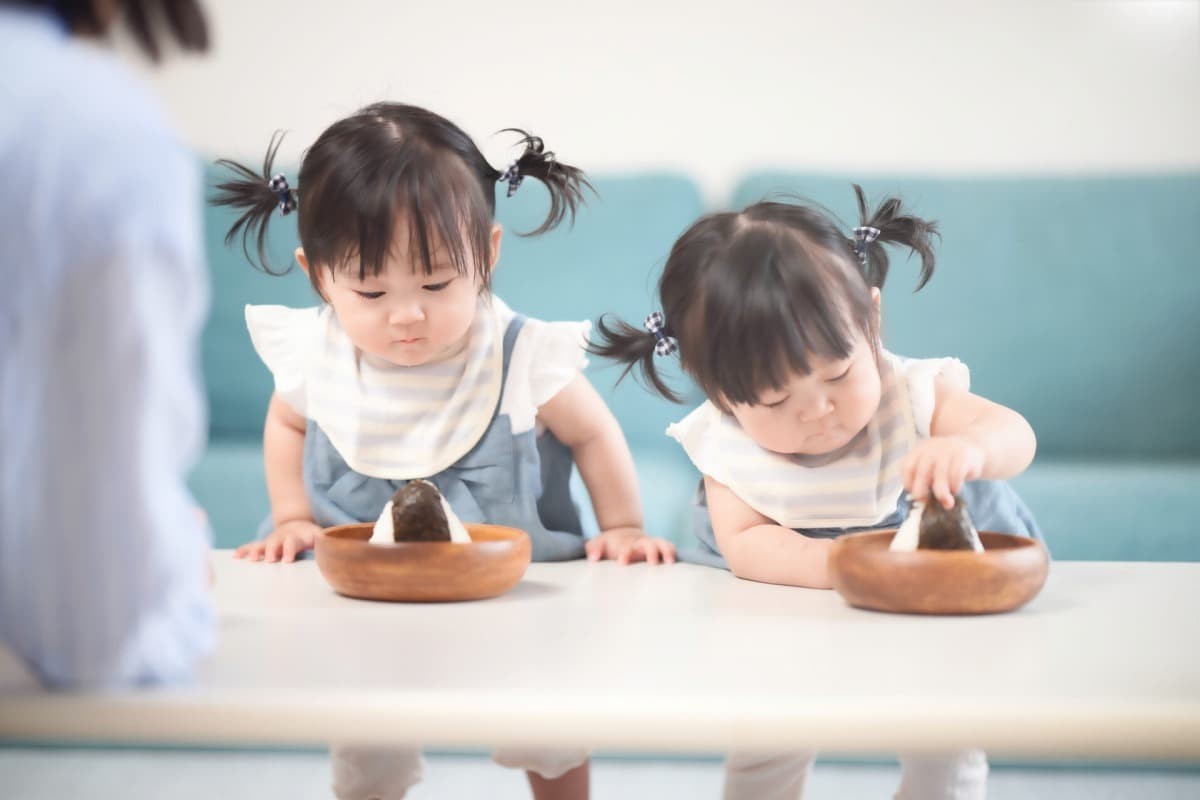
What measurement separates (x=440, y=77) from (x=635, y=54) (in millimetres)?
434

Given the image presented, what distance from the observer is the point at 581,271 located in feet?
7.49

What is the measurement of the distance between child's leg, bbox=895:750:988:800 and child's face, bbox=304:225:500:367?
64 centimetres

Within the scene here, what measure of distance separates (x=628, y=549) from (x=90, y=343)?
2.37 feet

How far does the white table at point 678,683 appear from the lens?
561 millimetres

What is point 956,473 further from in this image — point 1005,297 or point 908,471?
→ point 1005,297

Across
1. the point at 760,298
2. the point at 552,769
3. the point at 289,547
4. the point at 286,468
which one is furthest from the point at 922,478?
the point at 286,468

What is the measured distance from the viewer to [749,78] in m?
2.67

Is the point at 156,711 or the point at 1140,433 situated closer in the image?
the point at 156,711

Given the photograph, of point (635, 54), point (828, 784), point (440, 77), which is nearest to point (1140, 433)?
point (828, 784)

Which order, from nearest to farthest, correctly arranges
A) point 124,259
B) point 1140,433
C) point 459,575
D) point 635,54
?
point 124,259
point 459,575
point 1140,433
point 635,54

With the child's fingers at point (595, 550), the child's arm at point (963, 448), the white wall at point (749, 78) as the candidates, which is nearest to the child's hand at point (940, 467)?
the child's arm at point (963, 448)

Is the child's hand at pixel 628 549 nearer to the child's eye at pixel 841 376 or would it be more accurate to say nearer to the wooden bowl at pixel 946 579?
the child's eye at pixel 841 376

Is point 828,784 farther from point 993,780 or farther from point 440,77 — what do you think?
point 440,77

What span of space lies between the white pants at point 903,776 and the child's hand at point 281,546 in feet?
1.44
